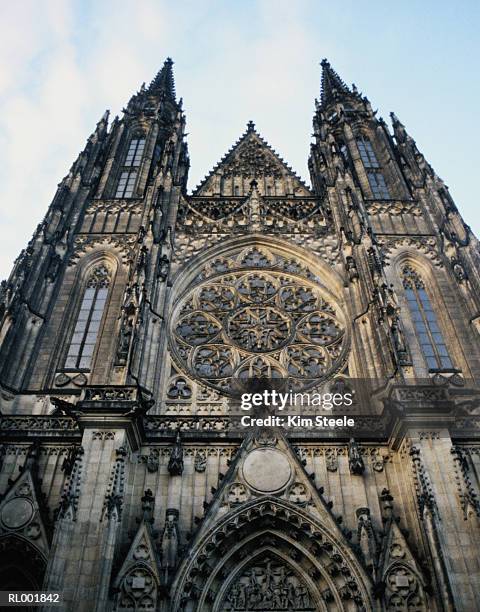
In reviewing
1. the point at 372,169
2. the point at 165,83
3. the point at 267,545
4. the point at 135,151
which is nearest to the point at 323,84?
the point at 165,83

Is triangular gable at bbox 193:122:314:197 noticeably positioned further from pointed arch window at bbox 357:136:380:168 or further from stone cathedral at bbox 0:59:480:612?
pointed arch window at bbox 357:136:380:168

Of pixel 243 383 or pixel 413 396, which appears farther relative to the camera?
pixel 243 383

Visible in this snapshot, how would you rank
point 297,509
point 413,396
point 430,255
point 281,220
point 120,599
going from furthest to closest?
point 281,220 → point 430,255 → point 413,396 → point 297,509 → point 120,599

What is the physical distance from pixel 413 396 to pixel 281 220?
9360mm

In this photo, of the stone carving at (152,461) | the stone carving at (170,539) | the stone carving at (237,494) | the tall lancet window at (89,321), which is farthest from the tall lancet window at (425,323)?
the tall lancet window at (89,321)

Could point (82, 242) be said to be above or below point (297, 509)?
above

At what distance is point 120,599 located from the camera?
10.8m

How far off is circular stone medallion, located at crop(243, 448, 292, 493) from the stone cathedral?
0.05 m

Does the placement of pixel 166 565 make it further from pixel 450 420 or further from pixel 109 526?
pixel 450 420

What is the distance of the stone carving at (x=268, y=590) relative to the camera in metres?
11.5

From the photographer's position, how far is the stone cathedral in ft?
36.7

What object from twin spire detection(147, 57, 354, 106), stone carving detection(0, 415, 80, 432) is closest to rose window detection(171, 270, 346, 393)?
stone carving detection(0, 415, 80, 432)

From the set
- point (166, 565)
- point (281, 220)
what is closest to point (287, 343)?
point (281, 220)

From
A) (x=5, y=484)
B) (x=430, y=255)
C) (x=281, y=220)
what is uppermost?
(x=281, y=220)
